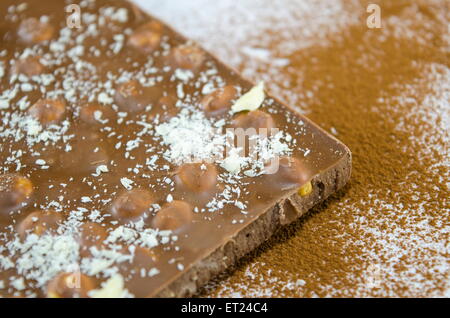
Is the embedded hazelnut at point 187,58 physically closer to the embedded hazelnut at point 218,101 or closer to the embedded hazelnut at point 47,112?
the embedded hazelnut at point 218,101

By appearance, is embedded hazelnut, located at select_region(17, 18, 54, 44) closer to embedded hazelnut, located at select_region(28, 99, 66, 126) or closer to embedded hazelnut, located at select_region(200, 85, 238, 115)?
embedded hazelnut, located at select_region(28, 99, 66, 126)

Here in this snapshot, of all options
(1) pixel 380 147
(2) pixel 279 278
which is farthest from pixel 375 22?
(2) pixel 279 278

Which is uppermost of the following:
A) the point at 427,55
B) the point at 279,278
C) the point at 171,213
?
the point at 427,55

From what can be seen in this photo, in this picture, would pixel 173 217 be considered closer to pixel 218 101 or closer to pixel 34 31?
pixel 218 101

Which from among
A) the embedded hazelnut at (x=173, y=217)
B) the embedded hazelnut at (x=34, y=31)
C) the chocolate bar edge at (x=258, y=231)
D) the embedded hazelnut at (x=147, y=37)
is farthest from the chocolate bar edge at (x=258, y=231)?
the embedded hazelnut at (x=34, y=31)

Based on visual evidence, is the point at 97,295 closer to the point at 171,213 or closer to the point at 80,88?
the point at 171,213

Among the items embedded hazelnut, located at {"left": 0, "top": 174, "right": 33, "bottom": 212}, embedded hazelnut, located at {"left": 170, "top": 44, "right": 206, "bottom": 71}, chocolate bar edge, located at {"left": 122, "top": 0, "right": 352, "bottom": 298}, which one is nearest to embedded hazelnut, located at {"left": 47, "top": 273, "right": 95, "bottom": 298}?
chocolate bar edge, located at {"left": 122, "top": 0, "right": 352, "bottom": 298}

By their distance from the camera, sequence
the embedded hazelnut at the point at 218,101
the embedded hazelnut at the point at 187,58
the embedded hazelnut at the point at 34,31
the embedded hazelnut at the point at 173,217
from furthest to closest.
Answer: the embedded hazelnut at the point at 34,31 < the embedded hazelnut at the point at 187,58 < the embedded hazelnut at the point at 218,101 < the embedded hazelnut at the point at 173,217
